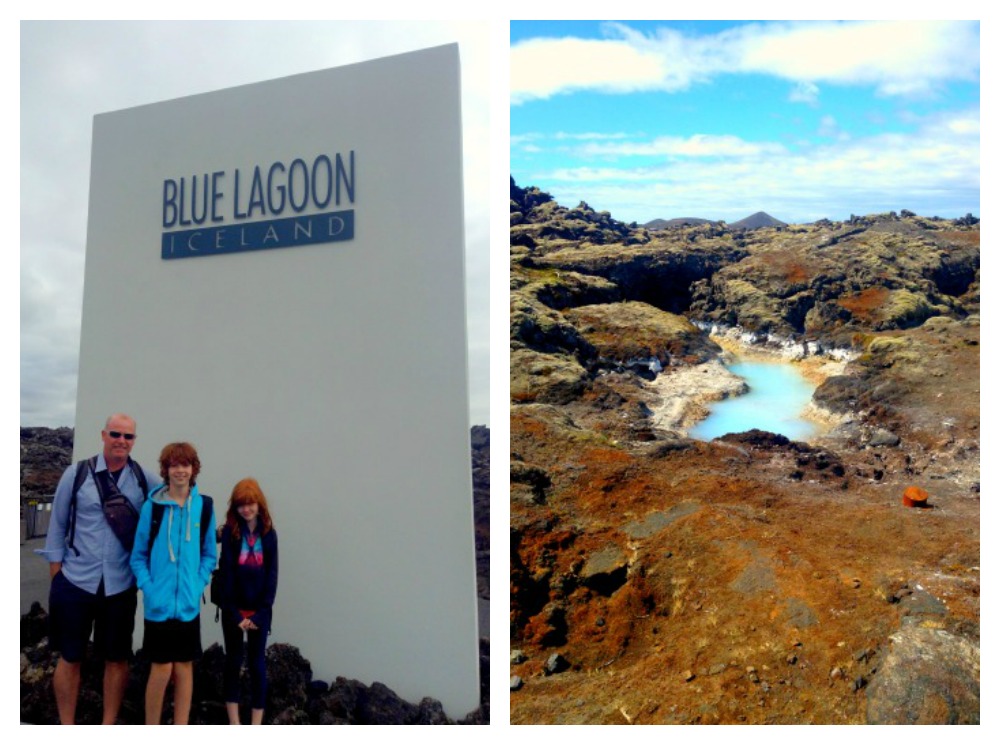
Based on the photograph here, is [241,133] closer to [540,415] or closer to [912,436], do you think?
[540,415]

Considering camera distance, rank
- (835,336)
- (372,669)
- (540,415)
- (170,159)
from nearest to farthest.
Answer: (372,669) < (170,159) < (540,415) < (835,336)

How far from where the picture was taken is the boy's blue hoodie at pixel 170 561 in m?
3.51

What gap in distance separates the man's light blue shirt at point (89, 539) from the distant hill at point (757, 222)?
4663 mm

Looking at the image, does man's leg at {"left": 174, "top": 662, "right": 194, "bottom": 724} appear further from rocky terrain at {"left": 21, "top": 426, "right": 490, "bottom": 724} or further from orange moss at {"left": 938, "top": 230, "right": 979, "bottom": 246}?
orange moss at {"left": 938, "top": 230, "right": 979, "bottom": 246}

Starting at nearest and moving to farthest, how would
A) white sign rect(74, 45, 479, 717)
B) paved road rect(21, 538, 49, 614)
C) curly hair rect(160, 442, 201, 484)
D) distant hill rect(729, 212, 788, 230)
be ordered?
curly hair rect(160, 442, 201, 484), white sign rect(74, 45, 479, 717), paved road rect(21, 538, 49, 614), distant hill rect(729, 212, 788, 230)

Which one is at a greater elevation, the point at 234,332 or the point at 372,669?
the point at 234,332

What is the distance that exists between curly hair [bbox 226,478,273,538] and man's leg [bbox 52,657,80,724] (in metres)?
1.02

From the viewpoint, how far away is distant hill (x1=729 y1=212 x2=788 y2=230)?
6242 millimetres

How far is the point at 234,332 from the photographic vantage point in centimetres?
477

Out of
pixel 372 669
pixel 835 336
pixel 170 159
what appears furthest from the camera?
pixel 835 336

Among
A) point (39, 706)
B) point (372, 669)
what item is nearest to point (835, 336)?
point (372, 669)

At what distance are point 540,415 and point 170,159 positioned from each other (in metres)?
2.84

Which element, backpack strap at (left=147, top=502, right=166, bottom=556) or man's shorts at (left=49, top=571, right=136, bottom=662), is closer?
backpack strap at (left=147, top=502, right=166, bottom=556)

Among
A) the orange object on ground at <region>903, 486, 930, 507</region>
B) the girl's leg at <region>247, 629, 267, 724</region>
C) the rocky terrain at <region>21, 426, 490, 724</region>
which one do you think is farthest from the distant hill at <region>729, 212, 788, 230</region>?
the girl's leg at <region>247, 629, 267, 724</region>
